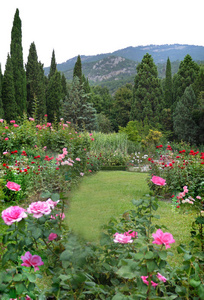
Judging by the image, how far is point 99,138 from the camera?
35.0ft

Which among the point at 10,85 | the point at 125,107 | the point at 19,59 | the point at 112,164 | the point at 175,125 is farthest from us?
the point at 125,107

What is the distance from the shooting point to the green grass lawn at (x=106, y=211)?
1.30 metres

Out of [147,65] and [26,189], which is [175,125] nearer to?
[147,65]

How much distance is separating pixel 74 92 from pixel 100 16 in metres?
17.6

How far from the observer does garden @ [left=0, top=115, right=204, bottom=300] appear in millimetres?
988

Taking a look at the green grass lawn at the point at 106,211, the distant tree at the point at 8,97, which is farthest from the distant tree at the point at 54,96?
the green grass lawn at the point at 106,211

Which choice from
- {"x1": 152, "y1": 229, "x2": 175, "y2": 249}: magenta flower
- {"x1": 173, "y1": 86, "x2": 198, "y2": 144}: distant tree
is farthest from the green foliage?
{"x1": 152, "y1": 229, "x2": 175, "y2": 249}: magenta flower

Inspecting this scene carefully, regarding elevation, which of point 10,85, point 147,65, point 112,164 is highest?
point 147,65

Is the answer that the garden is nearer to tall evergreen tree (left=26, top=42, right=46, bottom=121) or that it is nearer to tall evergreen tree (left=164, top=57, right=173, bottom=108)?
tall evergreen tree (left=26, top=42, right=46, bottom=121)

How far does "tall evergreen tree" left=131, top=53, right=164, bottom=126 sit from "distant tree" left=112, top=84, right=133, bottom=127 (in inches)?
269

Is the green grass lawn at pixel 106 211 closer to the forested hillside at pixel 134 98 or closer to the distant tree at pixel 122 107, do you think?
the forested hillside at pixel 134 98

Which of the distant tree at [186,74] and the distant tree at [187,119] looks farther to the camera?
the distant tree at [186,74]

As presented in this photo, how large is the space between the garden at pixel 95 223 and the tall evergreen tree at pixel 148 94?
7714 mm

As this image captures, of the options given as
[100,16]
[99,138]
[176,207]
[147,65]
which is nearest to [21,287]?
[100,16]
